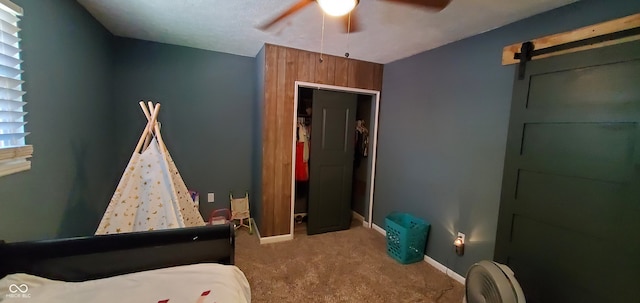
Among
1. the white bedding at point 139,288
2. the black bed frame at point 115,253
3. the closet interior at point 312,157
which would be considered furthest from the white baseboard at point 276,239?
the white bedding at point 139,288

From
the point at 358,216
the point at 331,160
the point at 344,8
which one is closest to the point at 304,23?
the point at 344,8

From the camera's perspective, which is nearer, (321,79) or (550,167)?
(550,167)

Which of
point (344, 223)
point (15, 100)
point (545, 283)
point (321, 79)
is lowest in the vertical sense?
point (344, 223)

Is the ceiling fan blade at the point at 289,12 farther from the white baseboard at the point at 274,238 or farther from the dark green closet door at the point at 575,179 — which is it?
the white baseboard at the point at 274,238

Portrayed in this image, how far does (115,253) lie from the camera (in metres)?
1.24

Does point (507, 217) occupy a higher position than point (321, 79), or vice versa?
point (321, 79)

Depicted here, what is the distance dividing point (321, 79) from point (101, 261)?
2.52 meters

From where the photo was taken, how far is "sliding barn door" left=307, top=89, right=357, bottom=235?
3076 millimetres

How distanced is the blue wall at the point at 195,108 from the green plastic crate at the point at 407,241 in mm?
1996

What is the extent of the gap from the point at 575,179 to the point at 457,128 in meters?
0.95

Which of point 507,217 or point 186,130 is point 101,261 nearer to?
point 186,130

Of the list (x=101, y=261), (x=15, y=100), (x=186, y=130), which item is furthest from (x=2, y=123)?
(x=186, y=130)

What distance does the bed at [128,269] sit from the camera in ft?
3.37

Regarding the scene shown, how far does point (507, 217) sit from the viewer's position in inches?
72.8
